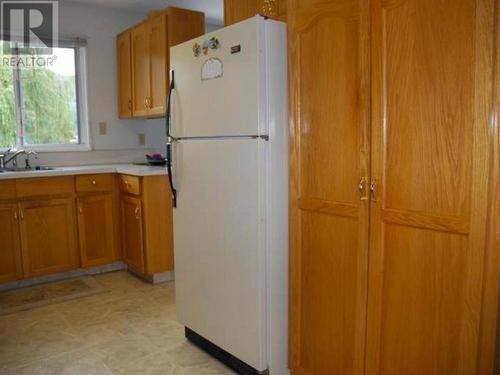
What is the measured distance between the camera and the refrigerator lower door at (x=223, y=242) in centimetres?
200

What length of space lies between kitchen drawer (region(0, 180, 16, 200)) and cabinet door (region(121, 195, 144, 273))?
824 mm

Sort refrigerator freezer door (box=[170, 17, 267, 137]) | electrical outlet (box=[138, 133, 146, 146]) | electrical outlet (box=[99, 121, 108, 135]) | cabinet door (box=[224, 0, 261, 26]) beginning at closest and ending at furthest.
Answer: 1. refrigerator freezer door (box=[170, 17, 267, 137])
2. cabinet door (box=[224, 0, 261, 26])
3. electrical outlet (box=[99, 121, 108, 135])
4. electrical outlet (box=[138, 133, 146, 146])

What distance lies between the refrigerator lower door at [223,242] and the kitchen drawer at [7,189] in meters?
1.56

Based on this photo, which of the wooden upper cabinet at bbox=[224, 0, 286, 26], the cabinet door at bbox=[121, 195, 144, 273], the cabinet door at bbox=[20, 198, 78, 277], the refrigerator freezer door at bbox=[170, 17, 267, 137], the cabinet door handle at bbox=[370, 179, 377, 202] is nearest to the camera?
the cabinet door handle at bbox=[370, 179, 377, 202]

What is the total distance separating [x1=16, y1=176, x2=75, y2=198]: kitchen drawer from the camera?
3365 mm

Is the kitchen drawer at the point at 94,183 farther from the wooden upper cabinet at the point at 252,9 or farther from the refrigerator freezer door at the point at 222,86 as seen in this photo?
the wooden upper cabinet at the point at 252,9

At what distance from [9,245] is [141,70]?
69.0 inches

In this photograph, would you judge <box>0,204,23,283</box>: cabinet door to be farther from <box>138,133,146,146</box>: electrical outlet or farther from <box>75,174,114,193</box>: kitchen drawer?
<box>138,133,146,146</box>: electrical outlet

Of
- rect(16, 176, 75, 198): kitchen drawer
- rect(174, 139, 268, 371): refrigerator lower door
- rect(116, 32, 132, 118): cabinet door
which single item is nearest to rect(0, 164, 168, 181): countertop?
rect(16, 176, 75, 198): kitchen drawer

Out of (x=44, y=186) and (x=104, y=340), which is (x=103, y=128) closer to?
(x=44, y=186)

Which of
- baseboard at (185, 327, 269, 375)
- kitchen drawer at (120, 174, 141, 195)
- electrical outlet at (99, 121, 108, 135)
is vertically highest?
electrical outlet at (99, 121, 108, 135)

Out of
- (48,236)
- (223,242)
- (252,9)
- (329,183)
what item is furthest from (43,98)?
(329,183)

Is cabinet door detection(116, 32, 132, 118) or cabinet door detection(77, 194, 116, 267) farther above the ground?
cabinet door detection(116, 32, 132, 118)

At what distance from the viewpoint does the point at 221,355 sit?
233 centimetres
